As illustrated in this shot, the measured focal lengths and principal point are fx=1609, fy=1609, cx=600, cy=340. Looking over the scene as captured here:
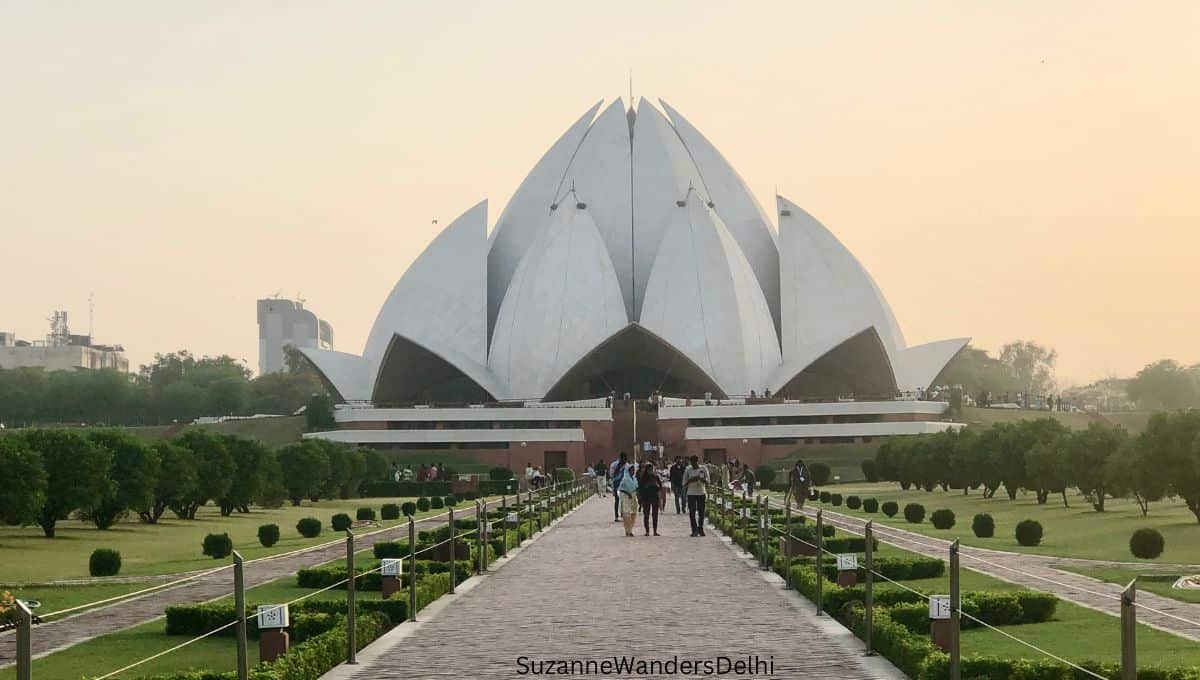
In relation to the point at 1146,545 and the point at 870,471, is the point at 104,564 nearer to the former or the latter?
the point at 1146,545

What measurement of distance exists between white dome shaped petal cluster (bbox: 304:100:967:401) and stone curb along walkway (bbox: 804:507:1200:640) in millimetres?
37113

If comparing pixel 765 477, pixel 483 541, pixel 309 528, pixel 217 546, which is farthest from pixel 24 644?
pixel 765 477

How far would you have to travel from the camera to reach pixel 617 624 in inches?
352

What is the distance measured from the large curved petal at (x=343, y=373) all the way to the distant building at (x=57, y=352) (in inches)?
2532

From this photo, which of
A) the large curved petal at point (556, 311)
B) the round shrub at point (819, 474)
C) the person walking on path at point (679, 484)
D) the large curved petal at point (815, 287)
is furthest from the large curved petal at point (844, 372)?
the person walking on path at point (679, 484)

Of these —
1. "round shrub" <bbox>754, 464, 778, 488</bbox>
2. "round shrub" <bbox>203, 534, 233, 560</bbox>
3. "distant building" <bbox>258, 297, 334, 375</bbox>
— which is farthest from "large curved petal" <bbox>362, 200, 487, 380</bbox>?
"distant building" <bbox>258, 297, 334, 375</bbox>

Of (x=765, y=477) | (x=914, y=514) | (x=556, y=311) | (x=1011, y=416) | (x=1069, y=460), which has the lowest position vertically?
(x=914, y=514)

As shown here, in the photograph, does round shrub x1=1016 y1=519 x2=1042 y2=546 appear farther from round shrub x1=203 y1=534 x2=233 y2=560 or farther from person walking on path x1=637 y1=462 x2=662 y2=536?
round shrub x1=203 y1=534 x2=233 y2=560

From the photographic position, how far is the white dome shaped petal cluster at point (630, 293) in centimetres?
5612

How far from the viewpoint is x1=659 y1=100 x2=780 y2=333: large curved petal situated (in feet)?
204

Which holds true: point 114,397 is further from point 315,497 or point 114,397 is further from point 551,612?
point 551,612

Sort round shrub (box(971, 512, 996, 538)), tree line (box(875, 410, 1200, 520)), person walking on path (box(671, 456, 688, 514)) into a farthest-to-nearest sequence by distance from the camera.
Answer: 1. person walking on path (box(671, 456, 688, 514))
2. tree line (box(875, 410, 1200, 520))
3. round shrub (box(971, 512, 996, 538))

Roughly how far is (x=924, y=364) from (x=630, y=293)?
1117cm

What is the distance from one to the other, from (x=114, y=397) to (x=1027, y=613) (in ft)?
220
